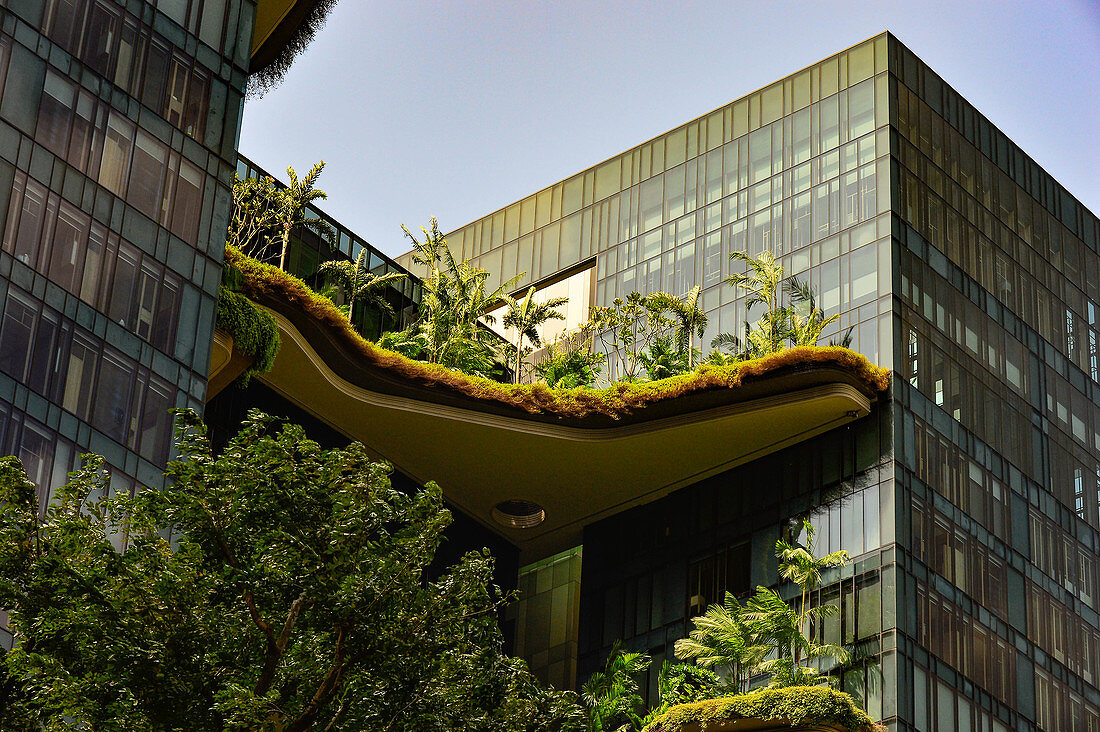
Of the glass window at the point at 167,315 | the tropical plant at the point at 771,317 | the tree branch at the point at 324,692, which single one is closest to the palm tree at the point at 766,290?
the tropical plant at the point at 771,317

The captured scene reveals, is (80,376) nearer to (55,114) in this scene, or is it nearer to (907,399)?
(55,114)

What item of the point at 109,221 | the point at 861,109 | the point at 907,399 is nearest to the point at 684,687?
the point at 907,399

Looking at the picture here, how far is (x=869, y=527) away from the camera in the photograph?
146 feet

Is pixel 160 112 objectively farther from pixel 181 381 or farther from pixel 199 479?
pixel 199 479

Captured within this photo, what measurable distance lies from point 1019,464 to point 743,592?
10208mm

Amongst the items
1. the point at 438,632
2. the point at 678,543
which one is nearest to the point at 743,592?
the point at 678,543

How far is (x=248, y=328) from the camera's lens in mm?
37750

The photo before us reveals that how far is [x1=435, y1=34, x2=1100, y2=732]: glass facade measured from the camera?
44781mm

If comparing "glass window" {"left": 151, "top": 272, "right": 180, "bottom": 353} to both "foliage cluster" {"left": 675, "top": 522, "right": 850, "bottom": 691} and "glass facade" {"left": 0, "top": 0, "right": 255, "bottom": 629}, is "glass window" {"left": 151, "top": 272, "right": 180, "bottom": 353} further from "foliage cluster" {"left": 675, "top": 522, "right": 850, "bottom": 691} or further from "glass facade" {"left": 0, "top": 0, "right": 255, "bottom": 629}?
"foliage cluster" {"left": 675, "top": 522, "right": 850, "bottom": 691}

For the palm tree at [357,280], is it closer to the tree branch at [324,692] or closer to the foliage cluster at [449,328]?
the foliage cluster at [449,328]

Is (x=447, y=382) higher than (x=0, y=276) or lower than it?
higher

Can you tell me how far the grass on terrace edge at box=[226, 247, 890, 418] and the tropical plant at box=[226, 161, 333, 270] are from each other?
4.40 metres

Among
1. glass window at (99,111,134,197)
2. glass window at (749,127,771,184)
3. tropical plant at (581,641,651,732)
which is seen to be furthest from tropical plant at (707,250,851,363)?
glass window at (99,111,134,197)

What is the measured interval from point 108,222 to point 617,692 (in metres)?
19.9
